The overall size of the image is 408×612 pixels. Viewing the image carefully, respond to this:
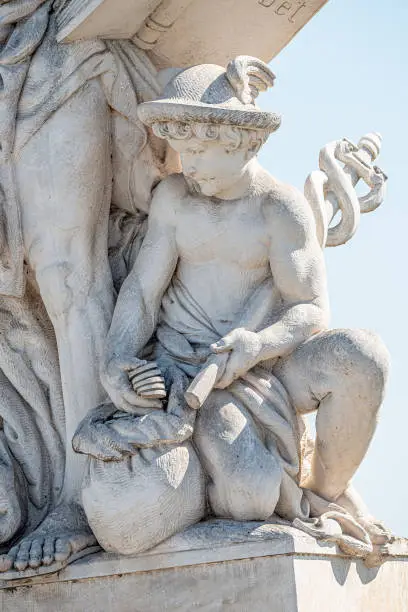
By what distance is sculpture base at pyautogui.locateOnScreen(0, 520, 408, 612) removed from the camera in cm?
547

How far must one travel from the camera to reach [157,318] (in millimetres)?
6098

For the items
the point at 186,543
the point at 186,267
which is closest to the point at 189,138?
the point at 186,267

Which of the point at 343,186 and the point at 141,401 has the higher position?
the point at 343,186

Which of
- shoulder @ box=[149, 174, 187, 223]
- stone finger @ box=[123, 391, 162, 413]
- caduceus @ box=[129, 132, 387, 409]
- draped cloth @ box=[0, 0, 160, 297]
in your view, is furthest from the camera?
caduceus @ box=[129, 132, 387, 409]

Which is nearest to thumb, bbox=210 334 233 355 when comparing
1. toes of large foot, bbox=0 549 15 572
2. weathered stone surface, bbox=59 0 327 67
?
toes of large foot, bbox=0 549 15 572

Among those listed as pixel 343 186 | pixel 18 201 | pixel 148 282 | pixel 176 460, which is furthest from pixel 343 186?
pixel 176 460

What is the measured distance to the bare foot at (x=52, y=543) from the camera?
578cm

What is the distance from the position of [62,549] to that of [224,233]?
1360 millimetres

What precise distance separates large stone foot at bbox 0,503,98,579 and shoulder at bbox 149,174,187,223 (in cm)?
124

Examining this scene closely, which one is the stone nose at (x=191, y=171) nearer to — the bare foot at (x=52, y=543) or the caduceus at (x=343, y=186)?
the caduceus at (x=343, y=186)

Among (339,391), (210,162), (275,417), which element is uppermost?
(210,162)

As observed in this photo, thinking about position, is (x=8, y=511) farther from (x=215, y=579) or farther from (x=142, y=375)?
(x=215, y=579)

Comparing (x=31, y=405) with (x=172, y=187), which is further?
(x=31, y=405)

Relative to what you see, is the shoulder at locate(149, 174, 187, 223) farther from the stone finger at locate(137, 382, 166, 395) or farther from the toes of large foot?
the toes of large foot
